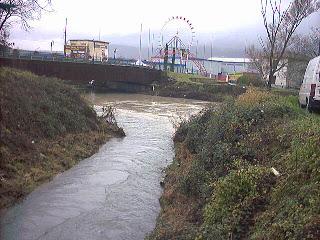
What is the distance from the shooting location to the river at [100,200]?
12.7 metres

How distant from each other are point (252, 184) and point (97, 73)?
44982mm

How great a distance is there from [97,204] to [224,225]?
23.1ft

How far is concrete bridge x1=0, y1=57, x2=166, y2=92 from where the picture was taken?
4384cm

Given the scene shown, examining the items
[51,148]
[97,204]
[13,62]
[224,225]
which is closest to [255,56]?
[13,62]

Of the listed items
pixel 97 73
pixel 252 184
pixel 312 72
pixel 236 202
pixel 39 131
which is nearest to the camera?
pixel 236 202

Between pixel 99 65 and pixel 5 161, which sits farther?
pixel 99 65

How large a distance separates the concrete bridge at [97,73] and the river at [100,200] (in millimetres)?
18473

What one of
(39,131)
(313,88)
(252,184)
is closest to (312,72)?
(313,88)

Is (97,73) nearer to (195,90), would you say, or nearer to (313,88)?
(195,90)

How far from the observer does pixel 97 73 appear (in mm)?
53188

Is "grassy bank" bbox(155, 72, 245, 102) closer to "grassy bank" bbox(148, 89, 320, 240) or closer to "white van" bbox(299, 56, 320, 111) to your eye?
"white van" bbox(299, 56, 320, 111)

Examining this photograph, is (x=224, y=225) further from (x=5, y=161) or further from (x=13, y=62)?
(x=13, y=62)

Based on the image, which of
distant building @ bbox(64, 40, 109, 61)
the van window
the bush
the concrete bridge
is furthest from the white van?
distant building @ bbox(64, 40, 109, 61)

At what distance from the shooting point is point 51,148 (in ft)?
70.8
